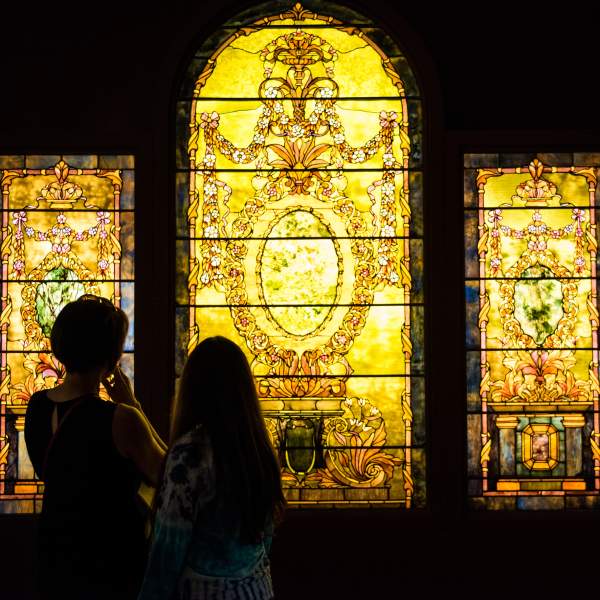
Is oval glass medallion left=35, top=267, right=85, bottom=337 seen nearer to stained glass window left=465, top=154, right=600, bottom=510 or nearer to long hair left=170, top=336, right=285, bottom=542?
stained glass window left=465, top=154, right=600, bottom=510

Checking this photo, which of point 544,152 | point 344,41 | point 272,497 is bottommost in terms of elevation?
point 272,497

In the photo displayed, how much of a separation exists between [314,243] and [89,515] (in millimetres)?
2272

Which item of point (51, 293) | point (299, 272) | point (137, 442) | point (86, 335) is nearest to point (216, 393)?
point (137, 442)

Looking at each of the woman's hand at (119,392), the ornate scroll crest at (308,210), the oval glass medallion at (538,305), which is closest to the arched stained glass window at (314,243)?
the ornate scroll crest at (308,210)

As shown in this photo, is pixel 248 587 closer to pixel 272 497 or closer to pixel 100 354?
pixel 272 497

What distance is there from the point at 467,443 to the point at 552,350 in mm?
553

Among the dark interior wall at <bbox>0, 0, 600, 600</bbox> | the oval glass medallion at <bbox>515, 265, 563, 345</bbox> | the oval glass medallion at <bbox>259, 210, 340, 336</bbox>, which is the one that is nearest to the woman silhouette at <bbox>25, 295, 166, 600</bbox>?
the dark interior wall at <bbox>0, 0, 600, 600</bbox>

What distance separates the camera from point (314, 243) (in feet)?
13.3

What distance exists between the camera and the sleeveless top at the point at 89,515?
6.35 ft

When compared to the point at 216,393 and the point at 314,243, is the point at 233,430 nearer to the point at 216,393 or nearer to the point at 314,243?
the point at 216,393

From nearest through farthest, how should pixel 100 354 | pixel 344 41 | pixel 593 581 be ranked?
pixel 100 354 < pixel 593 581 < pixel 344 41

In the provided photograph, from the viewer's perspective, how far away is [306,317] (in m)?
4.02

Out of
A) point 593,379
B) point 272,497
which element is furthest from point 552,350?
point 272,497

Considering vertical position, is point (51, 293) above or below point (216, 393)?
above
